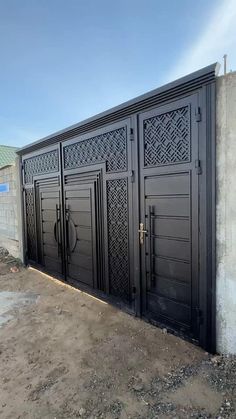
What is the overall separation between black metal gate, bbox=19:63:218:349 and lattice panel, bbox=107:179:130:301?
1cm

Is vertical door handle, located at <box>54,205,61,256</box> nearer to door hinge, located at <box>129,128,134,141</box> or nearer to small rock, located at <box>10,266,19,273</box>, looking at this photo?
small rock, located at <box>10,266,19,273</box>

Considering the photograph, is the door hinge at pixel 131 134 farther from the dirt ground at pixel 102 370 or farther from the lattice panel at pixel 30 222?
the lattice panel at pixel 30 222

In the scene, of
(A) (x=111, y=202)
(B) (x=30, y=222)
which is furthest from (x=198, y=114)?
(B) (x=30, y=222)

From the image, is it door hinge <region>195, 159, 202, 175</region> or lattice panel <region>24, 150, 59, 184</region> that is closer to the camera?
door hinge <region>195, 159, 202, 175</region>

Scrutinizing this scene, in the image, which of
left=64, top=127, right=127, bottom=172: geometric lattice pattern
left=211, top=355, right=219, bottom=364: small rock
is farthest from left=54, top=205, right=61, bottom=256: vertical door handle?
left=211, top=355, right=219, bottom=364: small rock

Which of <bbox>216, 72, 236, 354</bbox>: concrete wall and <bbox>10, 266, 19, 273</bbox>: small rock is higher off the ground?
<bbox>216, 72, 236, 354</bbox>: concrete wall

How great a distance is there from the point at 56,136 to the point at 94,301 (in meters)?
2.77

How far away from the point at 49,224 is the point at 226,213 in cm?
339

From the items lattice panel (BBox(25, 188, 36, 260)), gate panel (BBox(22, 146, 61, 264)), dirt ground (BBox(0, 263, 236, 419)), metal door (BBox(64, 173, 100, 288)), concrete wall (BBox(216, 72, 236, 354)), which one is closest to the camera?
dirt ground (BBox(0, 263, 236, 419))

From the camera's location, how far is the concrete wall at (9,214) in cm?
571

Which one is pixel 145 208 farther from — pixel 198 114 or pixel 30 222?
pixel 30 222

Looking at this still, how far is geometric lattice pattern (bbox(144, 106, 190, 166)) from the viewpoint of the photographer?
238 cm

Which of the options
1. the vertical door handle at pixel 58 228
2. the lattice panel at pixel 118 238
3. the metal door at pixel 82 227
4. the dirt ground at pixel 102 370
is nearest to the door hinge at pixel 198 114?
the lattice panel at pixel 118 238

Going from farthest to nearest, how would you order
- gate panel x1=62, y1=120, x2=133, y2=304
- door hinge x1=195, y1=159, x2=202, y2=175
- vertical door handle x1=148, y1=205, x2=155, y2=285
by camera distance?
gate panel x1=62, y1=120, x2=133, y2=304
vertical door handle x1=148, y1=205, x2=155, y2=285
door hinge x1=195, y1=159, x2=202, y2=175
